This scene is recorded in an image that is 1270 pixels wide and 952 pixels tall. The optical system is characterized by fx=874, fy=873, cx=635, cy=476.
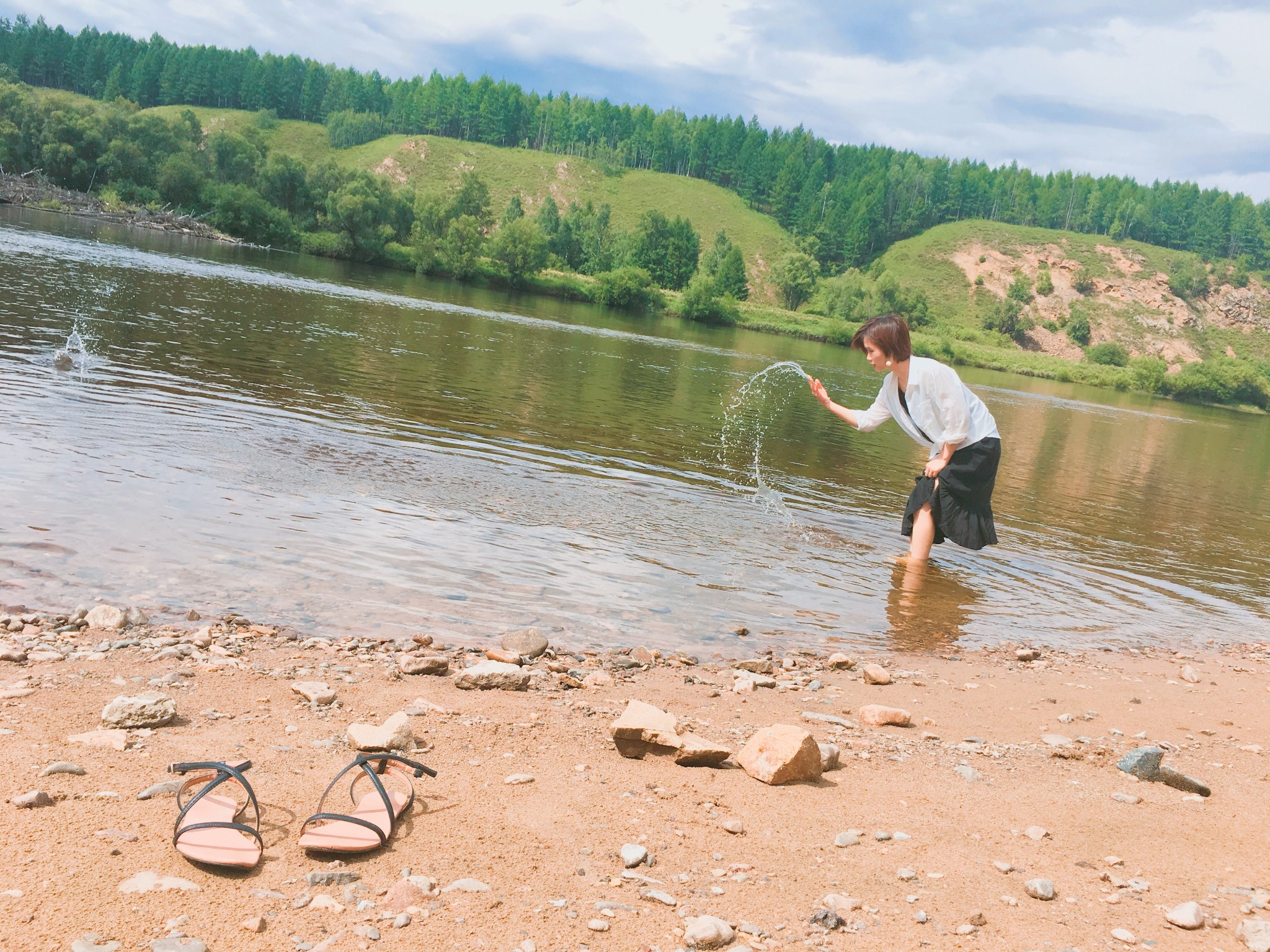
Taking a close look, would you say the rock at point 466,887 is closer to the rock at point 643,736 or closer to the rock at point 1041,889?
the rock at point 643,736

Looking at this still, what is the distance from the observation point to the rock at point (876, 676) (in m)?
8.13

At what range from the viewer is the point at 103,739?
505cm

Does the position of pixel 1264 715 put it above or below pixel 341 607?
above

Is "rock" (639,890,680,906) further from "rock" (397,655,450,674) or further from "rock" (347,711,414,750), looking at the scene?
"rock" (397,655,450,674)

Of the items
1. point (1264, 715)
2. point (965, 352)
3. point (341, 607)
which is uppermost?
point (965, 352)

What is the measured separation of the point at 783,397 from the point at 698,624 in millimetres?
34137

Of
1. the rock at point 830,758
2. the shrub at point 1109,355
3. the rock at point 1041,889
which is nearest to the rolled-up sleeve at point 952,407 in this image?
the rock at point 830,758

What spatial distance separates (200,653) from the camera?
6859 mm

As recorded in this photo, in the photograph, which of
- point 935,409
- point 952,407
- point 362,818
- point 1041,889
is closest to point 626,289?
point 935,409

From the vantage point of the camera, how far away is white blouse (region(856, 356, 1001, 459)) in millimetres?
10836

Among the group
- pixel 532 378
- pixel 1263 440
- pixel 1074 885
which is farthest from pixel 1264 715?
pixel 1263 440

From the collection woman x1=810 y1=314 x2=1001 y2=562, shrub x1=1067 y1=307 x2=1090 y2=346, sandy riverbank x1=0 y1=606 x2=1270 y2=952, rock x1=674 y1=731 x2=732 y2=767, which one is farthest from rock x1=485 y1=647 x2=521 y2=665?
shrub x1=1067 y1=307 x2=1090 y2=346

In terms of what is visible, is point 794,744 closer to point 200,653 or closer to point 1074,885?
point 1074,885

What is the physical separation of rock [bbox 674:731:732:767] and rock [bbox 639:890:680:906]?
1504 millimetres
